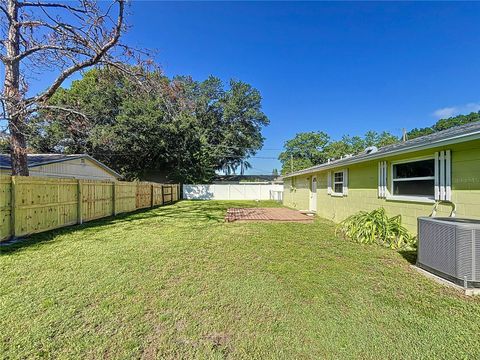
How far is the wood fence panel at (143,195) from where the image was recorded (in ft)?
47.6

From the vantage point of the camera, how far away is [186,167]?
26.5 m

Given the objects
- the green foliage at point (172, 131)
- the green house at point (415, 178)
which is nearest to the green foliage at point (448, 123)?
the green foliage at point (172, 131)

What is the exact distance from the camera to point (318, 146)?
40.8 meters

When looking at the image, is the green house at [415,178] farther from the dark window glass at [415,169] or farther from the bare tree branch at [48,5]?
the bare tree branch at [48,5]

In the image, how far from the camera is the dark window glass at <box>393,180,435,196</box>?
547 cm

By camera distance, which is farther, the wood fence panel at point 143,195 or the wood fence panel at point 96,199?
the wood fence panel at point 143,195

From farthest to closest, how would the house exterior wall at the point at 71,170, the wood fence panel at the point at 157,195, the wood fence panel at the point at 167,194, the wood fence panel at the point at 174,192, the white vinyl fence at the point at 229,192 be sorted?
the white vinyl fence at the point at 229,192, the wood fence panel at the point at 174,192, the wood fence panel at the point at 167,194, the wood fence panel at the point at 157,195, the house exterior wall at the point at 71,170

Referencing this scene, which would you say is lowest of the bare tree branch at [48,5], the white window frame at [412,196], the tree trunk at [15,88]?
the white window frame at [412,196]

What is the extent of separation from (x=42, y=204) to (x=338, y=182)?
32.7 ft

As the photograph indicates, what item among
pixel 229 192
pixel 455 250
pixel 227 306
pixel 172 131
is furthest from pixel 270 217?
pixel 172 131

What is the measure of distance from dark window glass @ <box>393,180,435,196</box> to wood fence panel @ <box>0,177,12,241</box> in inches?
381

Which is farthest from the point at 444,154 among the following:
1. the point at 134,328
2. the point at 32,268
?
the point at 32,268

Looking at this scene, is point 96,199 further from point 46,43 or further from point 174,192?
point 174,192

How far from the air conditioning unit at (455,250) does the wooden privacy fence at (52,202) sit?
8.78 meters
